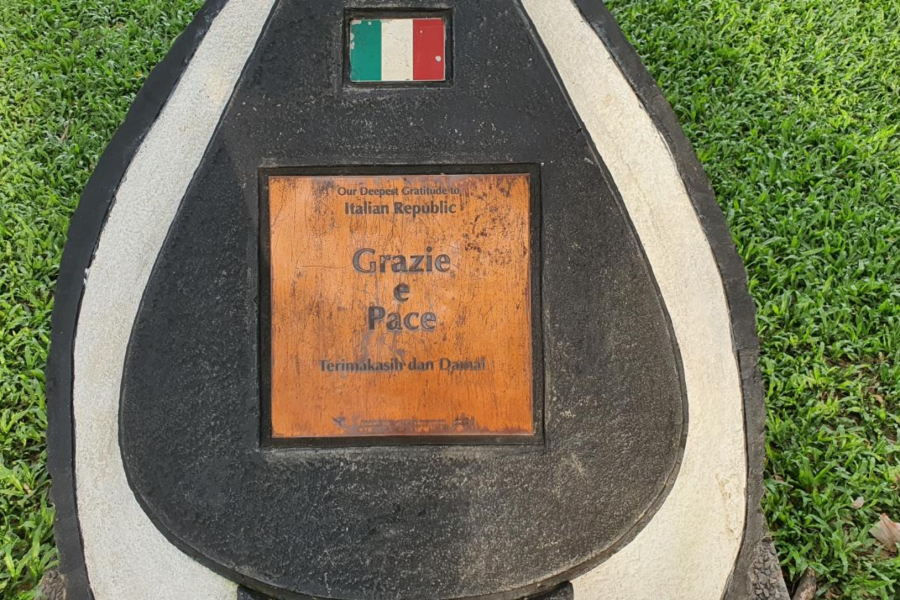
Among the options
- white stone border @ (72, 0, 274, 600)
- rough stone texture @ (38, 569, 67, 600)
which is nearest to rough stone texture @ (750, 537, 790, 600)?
white stone border @ (72, 0, 274, 600)

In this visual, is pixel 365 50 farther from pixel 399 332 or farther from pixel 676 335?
pixel 676 335

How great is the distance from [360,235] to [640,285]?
2.60ft

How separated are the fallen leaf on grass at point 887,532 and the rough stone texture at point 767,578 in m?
0.35

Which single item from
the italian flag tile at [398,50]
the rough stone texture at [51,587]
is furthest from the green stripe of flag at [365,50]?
the rough stone texture at [51,587]

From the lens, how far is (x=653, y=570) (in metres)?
1.75

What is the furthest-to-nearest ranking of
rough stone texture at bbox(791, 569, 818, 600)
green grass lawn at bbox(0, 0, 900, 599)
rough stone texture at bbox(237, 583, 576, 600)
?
green grass lawn at bbox(0, 0, 900, 599) → rough stone texture at bbox(791, 569, 818, 600) → rough stone texture at bbox(237, 583, 576, 600)

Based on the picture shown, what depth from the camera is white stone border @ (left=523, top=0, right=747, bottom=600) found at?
175 centimetres

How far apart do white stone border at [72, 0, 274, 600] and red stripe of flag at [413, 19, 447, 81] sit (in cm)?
44

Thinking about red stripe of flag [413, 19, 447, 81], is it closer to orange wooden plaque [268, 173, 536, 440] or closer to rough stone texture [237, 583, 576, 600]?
orange wooden plaque [268, 173, 536, 440]

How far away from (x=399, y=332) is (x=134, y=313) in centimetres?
73

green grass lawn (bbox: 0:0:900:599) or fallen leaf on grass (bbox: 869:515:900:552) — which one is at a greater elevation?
green grass lawn (bbox: 0:0:900:599)

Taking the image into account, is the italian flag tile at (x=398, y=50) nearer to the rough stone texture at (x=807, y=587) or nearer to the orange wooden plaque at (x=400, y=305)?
the orange wooden plaque at (x=400, y=305)

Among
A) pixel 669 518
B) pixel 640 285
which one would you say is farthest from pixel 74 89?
pixel 669 518

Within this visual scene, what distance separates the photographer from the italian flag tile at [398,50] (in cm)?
184
